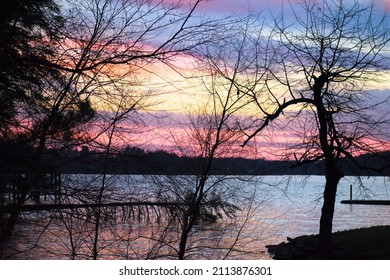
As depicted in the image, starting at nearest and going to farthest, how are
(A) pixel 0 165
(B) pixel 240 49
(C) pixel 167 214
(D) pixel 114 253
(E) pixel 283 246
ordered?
(A) pixel 0 165
(C) pixel 167 214
(D) pixel 114 253
(B) pixel 240 49
(E) pixel 283 246

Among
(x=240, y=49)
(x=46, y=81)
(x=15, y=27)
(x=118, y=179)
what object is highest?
(x=240, y=49)

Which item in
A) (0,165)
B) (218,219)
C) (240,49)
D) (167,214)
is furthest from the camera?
(240,49)

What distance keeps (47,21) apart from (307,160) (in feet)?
45.1

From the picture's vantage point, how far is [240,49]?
38.3ft

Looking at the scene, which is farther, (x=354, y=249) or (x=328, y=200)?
(x=354, y=249)

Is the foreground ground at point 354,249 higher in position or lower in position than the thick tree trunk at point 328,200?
lower

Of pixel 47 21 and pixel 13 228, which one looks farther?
pixel 13 228

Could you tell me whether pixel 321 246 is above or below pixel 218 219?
below

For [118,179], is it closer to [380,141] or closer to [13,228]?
[13,228]

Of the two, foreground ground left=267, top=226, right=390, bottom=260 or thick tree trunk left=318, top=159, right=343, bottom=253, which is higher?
thick tree trunk left=318, top=159, right=343, bottom=253

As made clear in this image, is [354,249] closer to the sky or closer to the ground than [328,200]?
closer to the ground

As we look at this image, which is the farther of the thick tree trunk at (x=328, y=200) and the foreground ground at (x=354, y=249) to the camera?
the foreground ground at (x=354, y=249)

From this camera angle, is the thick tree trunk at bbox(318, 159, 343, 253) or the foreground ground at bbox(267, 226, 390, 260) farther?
the foreground ground at bbox(267, 226, 390, 260)

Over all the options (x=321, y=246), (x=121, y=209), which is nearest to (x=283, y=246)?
(x=321, y=246)
